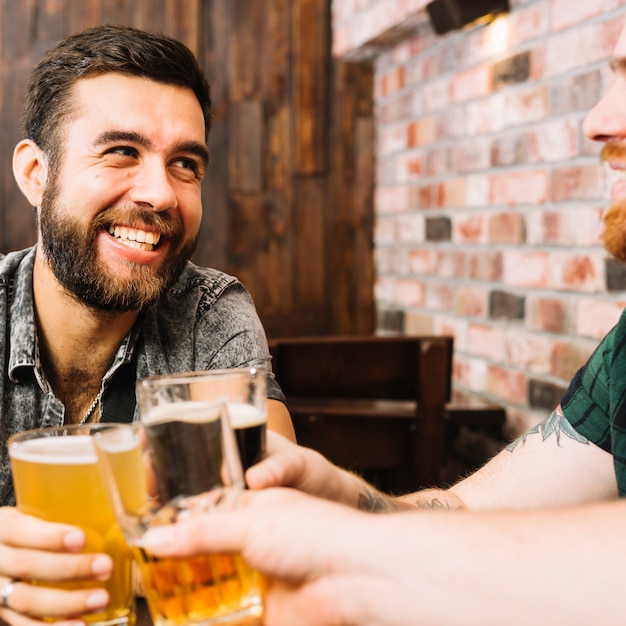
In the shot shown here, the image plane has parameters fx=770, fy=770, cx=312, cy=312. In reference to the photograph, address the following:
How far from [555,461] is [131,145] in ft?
3.17

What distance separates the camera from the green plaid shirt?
1.07 meters

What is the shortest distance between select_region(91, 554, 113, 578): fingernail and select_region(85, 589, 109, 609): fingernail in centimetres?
2

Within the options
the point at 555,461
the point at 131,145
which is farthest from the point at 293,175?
the point at 555,461

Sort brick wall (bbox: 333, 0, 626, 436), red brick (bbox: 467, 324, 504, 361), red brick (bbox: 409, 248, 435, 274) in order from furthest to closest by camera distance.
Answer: red brick (bbox: 409, 248, 435, 274), red brick (bbox: 467, 324, 504, 361), brick wall (bbox: 333, 0, 626, 436)

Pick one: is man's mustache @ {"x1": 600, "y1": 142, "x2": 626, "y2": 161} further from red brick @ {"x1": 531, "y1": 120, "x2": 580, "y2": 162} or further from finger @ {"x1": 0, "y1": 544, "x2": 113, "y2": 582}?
finger @ {"x1": 0, "y1": 544, "x2": 113, "y2": 582}

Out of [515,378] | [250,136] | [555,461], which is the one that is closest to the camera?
[555,461]

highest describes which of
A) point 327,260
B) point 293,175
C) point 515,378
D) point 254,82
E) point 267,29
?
point 267,29

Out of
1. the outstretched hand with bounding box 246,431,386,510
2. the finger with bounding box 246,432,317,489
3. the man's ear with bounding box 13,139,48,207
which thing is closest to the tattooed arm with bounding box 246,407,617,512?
the outstretched hand with bounding box 246,431,386,510

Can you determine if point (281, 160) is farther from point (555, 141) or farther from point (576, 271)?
point (576, 271)

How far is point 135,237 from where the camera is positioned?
4.96ft

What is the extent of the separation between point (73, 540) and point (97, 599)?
0.19ft

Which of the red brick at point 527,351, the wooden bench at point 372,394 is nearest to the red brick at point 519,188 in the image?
the red brick at point 527,351

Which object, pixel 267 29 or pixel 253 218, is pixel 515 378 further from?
pixel 267 29

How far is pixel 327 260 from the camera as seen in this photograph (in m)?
3.52
